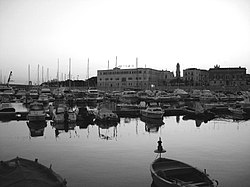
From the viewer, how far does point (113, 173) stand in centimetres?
1550

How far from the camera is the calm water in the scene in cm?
1512

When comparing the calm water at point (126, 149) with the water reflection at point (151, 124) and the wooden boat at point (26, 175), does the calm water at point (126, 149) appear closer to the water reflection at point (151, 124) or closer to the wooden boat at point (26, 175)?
the water reflection at point (151, 124)

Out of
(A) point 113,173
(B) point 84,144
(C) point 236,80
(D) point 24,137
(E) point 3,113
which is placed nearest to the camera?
(A) point 113,173

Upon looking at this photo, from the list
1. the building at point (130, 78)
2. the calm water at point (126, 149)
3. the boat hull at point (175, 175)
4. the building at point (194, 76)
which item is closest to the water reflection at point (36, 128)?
the calm water at point (126, 149)

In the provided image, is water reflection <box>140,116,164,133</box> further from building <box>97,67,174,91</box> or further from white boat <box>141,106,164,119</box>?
building <box>97,67,174,91</box>

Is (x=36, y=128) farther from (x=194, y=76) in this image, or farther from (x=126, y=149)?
(x=194, y=76)

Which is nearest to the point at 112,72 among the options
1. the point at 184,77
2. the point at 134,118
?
the point at 184,77

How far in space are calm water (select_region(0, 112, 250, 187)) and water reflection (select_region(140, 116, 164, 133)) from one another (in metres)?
0.37

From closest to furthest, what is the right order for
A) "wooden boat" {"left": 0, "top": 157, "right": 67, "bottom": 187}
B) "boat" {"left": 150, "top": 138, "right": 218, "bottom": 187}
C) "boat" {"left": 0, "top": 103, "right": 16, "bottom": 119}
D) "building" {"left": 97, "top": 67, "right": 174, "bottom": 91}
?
"wooden boat" {"left": 0, "top": 157, "right": 67, "bottom": 187} < "boat" {"left": 150, "top": 138, "right": 218, "bottom": 187} < "boat" {"left": 0, "top": 103, "right": 16, "bottom": 119} < "building" {"left": 97, "top": 67, "right": 174, "bottom": 91}

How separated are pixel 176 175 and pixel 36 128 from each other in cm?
2220

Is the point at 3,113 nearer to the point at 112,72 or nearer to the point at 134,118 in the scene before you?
the point at 134,118

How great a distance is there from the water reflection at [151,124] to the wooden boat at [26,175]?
64.3 feet

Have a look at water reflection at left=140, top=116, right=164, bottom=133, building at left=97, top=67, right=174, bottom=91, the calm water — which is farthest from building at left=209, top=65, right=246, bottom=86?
water reflection at left=140, top=116, right=164, bottom=133

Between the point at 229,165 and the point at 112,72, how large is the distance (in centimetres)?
10935
